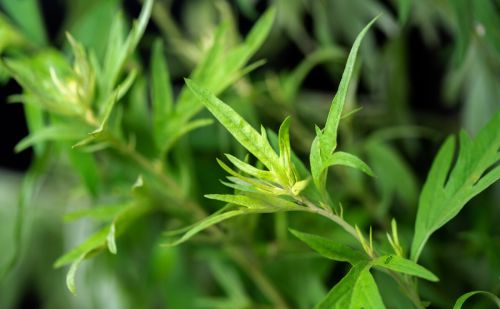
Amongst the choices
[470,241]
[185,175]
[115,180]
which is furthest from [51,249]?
[470,241]

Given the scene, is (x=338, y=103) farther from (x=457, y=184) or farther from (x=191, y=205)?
(x=191, y=205)

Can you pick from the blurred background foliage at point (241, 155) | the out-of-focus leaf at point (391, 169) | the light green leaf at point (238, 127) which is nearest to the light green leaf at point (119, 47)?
the blurred background foliage at point (241, 155)

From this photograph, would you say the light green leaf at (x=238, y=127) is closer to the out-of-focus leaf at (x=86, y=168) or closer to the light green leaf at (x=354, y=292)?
the light green leaf at (x=354, y=292)

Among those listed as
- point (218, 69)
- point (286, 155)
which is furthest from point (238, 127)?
point (218, 69)

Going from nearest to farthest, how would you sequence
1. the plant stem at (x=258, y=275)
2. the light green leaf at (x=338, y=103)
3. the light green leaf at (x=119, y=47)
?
the light green leaf at (x=338, y=103)
the light green leaf at (x=119, y=47)
the plant stem at (x=258, y=275)

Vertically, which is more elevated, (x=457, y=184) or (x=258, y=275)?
(x=457, y=184)

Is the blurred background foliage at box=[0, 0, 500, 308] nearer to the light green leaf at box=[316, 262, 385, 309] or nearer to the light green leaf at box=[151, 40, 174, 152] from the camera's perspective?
the light green leaf at box=[151, 40, 174, 152]

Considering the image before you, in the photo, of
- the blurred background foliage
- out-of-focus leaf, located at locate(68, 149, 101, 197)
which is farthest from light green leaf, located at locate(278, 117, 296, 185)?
out-of-focus leaf, located at locate(68, 149, 101, 197)
